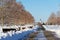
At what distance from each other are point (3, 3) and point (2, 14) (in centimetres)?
690

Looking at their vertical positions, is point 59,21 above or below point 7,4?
below

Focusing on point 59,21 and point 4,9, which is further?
point 59,21

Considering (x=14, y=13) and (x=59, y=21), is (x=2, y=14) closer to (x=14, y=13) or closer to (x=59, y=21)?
(x=14, y=13)

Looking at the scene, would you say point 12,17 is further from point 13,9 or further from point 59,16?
point 59,16

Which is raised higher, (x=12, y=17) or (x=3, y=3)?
(x=3, y=3)

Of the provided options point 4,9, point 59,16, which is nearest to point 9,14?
point 4,9

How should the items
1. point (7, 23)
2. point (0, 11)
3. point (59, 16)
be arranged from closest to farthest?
point (0, 11) < point (7, 23) < point (59, 16)

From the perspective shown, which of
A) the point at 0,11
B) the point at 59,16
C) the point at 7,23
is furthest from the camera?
the point at 59,16

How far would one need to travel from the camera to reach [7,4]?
8831 centimetres

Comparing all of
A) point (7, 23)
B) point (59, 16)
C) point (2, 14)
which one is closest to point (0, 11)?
point (2, 14)

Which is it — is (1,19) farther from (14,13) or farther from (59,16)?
(59,16)

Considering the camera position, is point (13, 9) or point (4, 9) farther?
point (13, 9)

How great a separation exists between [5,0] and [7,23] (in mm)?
9177

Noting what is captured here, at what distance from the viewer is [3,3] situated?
8738 centimetres
